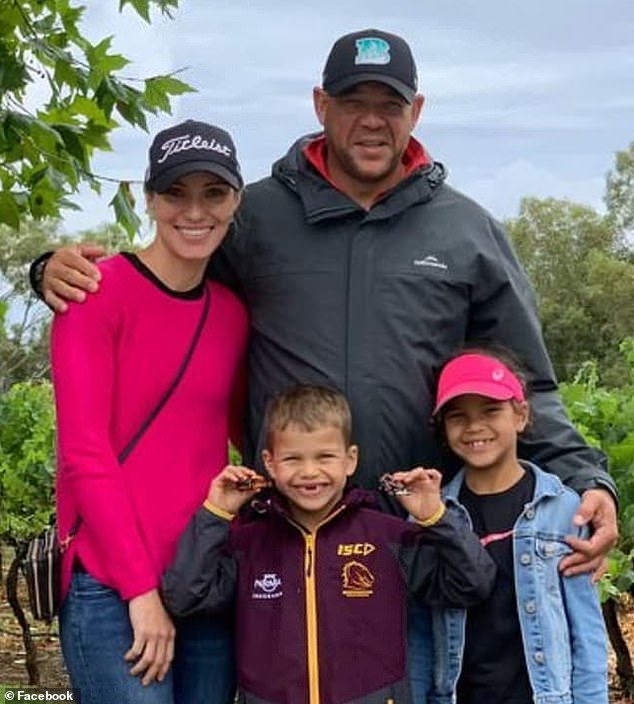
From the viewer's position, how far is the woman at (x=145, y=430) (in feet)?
9.70

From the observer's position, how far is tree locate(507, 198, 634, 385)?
121 feet

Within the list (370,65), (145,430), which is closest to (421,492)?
(145,430)

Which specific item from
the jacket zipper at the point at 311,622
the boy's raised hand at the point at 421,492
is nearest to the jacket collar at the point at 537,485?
the boy's raised hand at the point at 421,492

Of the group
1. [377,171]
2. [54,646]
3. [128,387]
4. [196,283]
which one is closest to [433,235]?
[377,171]

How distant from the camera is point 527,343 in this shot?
Result: 3.43 m

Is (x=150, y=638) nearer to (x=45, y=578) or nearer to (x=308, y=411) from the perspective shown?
(x=45, y=578)

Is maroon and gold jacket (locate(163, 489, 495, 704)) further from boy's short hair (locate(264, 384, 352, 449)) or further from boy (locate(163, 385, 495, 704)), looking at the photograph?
boy's short hair (locate(264, 384, 352, 449))

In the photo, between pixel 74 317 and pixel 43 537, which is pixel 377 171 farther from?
pixel 43 537

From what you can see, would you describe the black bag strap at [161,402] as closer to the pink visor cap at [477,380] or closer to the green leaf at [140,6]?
the pink visor cap at [477,380]

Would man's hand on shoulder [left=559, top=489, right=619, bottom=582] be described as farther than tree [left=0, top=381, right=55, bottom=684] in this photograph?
No

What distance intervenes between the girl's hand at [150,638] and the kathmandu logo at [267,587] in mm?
197

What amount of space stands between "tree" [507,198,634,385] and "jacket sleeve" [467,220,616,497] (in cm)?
2945

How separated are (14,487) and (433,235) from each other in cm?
572

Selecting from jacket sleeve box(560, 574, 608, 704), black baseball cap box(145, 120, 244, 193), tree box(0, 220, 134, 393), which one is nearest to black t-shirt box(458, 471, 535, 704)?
jacket sleeve box(560, 574, 608, 704)
